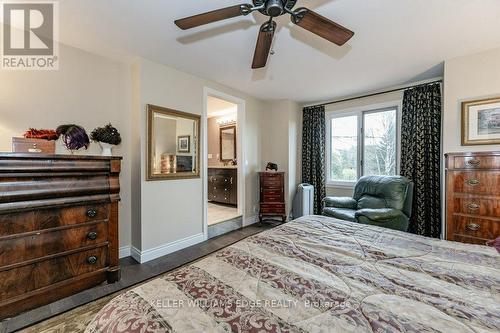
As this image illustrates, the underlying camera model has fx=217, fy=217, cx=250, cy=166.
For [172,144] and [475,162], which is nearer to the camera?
[475,162]

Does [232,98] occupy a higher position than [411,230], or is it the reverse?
[232,98]

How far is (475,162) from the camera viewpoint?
7.45 feet

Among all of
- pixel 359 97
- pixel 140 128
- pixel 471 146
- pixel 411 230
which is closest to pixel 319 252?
pixel 140 128

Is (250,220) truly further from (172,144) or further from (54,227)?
(54,227)

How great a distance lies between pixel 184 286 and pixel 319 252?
0.75 m

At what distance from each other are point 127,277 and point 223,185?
321 centimetres

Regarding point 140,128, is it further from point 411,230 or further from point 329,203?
point 411,230

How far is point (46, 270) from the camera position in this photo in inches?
68.8

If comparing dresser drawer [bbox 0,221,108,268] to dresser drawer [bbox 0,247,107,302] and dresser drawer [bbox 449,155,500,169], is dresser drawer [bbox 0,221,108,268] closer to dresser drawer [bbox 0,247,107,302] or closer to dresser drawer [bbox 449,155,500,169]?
dresser drawer [bbox 0,247,107,302]

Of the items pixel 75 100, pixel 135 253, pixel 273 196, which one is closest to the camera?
pixel 75 100

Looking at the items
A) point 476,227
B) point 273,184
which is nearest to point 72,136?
point 273,184

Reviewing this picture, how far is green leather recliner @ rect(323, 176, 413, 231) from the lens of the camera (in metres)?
2.73

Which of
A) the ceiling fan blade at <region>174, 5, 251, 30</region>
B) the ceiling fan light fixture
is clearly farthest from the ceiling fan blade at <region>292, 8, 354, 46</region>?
the ceiling fan blade at <region>174, 5, 251, 30</region>

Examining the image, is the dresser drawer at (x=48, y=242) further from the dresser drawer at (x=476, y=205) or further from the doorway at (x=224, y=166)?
the dresser drawer at (x=476, y=205)
